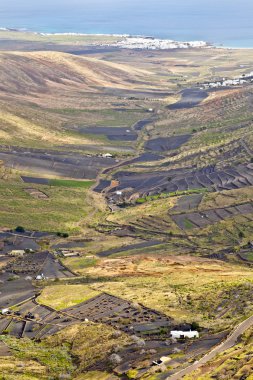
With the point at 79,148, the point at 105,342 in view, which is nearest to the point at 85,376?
the point at 105,342

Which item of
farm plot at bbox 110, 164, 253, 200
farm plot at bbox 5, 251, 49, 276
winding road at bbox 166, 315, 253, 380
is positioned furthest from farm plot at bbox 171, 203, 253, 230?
winding road at bbox 166, 315, 253, 380

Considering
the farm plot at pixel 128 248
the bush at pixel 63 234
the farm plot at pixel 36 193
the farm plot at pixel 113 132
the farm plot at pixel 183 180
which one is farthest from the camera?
the farm plot at pixel 113 132

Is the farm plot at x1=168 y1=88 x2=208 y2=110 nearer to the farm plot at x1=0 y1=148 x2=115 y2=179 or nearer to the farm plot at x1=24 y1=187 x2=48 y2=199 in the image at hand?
the farm plot at x1=0 y1=148 x2=115 y2=179

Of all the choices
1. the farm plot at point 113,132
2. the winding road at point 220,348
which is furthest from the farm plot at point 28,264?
the farm plot at point 113,132

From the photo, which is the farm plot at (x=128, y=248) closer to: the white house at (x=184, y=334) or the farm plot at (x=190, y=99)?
the white house at (x=184, y=334)

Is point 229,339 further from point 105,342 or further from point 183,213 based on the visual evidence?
point 183,213

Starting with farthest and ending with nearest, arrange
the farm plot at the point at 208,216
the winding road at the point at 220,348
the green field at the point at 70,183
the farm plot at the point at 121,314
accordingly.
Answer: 1. the green field at the point at 70,183
2. the farm plot at the point at 208,216
3. the farm plot at the point at 121,314
4. the winding road at the point at 220,348
